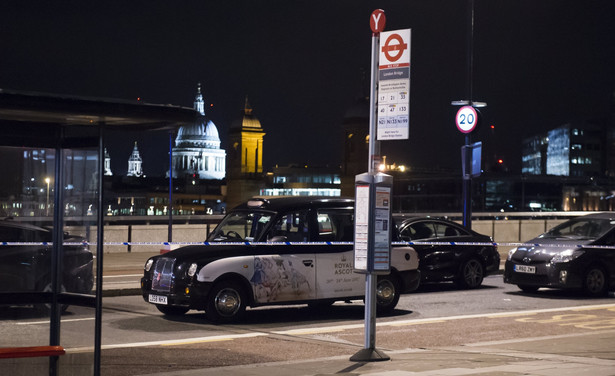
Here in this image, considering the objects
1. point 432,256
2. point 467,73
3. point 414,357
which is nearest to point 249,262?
point 414,357

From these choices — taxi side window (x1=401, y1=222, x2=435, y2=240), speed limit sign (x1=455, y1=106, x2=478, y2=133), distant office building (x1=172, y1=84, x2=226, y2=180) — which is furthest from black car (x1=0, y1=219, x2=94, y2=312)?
distant office building (x1=172, y1=84, x2=226, y2=180)

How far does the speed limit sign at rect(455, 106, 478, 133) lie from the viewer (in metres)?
23.4

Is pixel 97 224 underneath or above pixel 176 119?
underneath

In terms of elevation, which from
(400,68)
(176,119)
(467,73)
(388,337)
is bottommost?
(388,337)

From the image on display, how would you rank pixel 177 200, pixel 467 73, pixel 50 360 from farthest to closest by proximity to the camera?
pixel 177 200, pixel 467 73, pixel 50 360

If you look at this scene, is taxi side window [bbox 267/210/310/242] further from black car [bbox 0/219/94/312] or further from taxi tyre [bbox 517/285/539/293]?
black car [bbox 0/219/94/312]

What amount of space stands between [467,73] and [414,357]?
1440 centimetres

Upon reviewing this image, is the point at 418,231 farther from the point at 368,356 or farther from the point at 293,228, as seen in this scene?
the point at 368,356

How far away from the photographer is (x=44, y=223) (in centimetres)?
707

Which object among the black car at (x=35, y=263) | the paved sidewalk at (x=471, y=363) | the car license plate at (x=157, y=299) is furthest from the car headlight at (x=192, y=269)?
the black car at (x=35, y=263)

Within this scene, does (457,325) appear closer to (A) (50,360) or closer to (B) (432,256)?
(B) (432,256)

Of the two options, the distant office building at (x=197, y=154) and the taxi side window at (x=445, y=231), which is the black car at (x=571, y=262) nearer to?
the taxi side window at (x=445, y=231)

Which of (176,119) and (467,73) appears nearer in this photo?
(176,119)

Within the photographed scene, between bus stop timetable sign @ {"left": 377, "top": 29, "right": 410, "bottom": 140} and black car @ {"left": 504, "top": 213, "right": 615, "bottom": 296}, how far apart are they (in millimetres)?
8502
